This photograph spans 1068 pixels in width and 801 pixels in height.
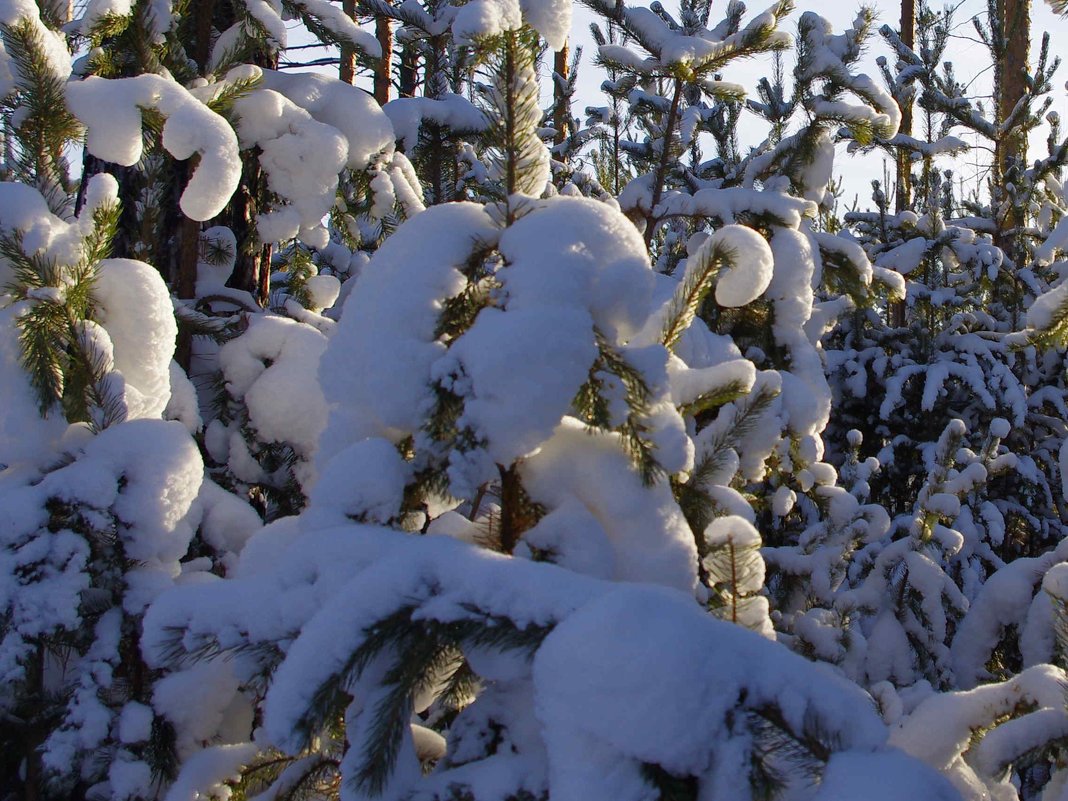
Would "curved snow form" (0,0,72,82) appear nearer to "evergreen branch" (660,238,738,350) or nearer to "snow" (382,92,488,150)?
"evergreen branch" (660,238,738,350)

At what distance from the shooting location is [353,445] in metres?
1.54

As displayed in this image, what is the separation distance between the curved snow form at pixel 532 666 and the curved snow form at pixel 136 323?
37.5 inches

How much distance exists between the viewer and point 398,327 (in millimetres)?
1472

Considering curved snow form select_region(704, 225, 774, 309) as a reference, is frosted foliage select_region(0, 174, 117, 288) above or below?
below

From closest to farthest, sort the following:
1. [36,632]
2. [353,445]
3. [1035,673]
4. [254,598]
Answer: [254,598]
[353,445]
[1035,673]
[36,632]

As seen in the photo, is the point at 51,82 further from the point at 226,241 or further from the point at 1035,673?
the point at 1035,673

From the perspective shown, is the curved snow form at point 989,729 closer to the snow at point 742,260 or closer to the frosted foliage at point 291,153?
the snow at point 742,260

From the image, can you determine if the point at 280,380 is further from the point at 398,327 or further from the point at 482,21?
the point at 482,21

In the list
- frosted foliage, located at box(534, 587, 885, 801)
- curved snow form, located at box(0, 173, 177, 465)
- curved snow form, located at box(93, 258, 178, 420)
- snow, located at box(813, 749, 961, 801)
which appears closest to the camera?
snow, located at box(813, 749, 961, 801)

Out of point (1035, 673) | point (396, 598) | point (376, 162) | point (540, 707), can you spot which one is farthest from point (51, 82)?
point (1035, 673)

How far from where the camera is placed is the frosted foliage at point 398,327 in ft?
4.74

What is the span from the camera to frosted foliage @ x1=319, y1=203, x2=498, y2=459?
144 centimetres

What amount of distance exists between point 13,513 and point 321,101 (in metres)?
1.87

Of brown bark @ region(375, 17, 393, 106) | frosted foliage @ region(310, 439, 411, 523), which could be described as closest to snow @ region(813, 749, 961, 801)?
frosted foliage @ region(310, 439, 411, 523)
